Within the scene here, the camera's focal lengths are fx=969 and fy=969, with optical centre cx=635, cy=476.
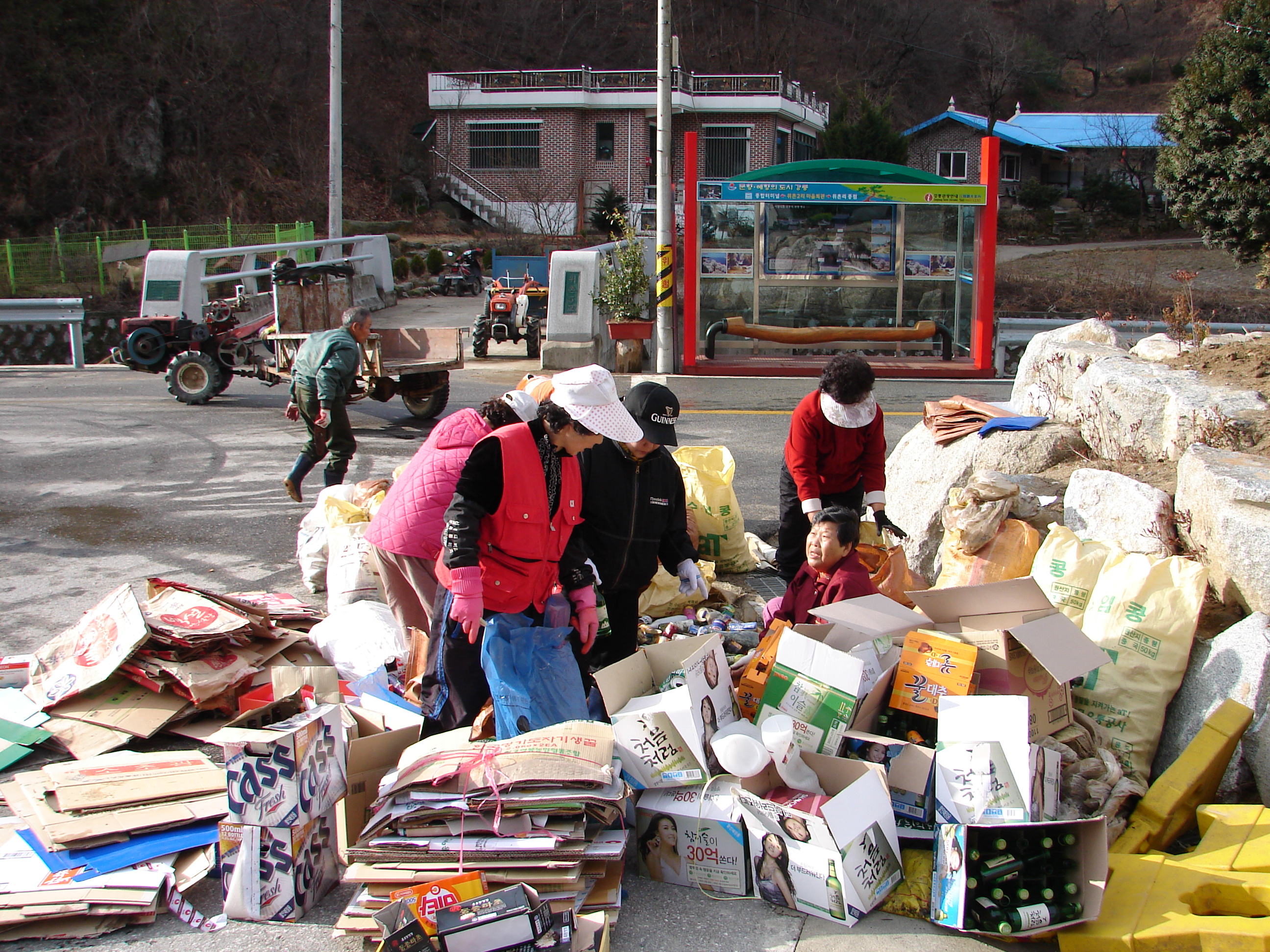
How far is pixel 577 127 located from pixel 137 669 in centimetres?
4270

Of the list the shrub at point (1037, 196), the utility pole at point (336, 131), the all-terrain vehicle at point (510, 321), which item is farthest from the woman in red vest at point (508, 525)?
the shrub at point (1037, 196)

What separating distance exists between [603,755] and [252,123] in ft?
132

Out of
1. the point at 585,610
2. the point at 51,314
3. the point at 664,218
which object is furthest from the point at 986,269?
the point at 51,314

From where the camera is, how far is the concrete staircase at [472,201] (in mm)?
41656

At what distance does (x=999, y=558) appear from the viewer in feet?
14.5

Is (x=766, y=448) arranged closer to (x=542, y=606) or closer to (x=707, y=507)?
(x=707, y=507)

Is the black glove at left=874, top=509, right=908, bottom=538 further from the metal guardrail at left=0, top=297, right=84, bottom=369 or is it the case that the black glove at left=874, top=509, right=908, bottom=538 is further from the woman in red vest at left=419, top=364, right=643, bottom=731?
the metal guardrail at left=0, top=297, right=84, bottom=369

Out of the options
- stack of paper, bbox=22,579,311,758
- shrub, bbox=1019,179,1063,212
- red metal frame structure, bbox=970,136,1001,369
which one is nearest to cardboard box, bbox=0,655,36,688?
stack of paper, bbox=22,579,311,758

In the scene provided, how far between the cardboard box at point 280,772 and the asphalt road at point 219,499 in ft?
1.07

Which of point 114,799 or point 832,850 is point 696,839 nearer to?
point 832,850

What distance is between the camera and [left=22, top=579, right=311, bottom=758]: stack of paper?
3.79 meters

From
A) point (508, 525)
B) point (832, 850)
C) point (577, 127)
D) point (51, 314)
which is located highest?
point (577, 127)

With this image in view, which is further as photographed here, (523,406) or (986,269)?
(986,269)

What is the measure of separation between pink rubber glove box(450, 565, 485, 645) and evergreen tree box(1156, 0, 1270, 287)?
13.8m
